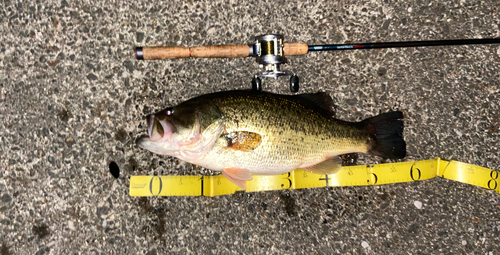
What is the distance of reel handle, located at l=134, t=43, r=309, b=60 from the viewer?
2361mm

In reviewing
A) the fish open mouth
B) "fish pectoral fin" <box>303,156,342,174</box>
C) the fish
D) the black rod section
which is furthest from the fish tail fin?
the fish open mouth

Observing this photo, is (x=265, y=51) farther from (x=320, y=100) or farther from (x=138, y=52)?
(x=138, y=52)

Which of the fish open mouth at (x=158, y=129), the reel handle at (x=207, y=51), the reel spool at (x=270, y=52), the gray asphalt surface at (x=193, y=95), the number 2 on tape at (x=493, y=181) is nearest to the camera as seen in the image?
the fish open mouth at (x=158, y=129)

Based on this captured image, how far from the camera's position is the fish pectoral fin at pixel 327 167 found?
96.9 inches

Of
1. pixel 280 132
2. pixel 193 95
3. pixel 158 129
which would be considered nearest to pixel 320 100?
pixel 280 132

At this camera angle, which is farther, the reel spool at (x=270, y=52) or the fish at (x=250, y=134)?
the reel spool at (x=270, y=52)

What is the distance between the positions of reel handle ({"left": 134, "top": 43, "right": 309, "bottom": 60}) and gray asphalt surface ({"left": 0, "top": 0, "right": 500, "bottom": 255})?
254 mm

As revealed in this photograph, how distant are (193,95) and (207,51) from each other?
463mm

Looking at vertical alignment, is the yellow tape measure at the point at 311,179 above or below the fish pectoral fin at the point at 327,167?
below

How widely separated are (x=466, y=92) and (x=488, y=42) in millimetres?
447

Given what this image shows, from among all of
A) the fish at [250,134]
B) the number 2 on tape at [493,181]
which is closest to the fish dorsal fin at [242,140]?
the fish at [250,134]

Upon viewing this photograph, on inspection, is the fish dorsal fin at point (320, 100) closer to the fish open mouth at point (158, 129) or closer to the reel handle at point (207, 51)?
the reel handle at point (207, 51)

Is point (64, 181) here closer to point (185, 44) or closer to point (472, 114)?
point (185, 44)

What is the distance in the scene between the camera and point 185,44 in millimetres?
2654
